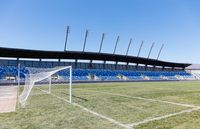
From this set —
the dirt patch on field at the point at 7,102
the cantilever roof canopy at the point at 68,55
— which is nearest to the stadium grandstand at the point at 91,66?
the cantilever roof canopy at the point at 68,55

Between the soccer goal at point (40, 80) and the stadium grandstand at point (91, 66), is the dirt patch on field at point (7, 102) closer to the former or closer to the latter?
the soccer goal at point (40, 80)

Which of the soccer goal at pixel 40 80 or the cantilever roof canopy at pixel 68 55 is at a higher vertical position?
the cantilever roof canopy at pixel 68 55

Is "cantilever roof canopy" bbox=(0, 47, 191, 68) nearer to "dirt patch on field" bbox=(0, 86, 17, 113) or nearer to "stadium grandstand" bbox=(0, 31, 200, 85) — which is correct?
"stadium grandstand" bbox=(0, 31, 200, 85)

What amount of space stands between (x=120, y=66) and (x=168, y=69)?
2462 cm

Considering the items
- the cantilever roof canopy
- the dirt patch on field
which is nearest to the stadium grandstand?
the cantilever roof canopy

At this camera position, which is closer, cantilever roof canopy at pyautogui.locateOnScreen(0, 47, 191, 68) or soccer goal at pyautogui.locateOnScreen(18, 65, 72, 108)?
soccer goal at pyautogui.locateOnScreen(18, 65, 72, 108)

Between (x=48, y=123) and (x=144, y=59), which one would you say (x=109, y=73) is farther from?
(x=48, y=123)

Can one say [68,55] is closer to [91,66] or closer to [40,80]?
[91,66]

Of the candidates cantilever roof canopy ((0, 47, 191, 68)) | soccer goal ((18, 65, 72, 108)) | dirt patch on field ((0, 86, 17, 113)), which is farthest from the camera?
cantilever roof canopy ((0, 47, 191, 68))

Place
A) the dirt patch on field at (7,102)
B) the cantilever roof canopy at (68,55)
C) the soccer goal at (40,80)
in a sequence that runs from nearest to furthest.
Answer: the dirt patch on field at (7,102) < the soccer goal at (40,80) < the cantilever roof canopy at (68,55)

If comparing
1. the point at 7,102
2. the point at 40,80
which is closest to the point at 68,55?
the point at 40,80

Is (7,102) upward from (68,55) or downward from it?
downward

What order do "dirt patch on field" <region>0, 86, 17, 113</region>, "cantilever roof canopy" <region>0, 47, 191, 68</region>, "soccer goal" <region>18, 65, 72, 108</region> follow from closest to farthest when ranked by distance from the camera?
"dirt patch on field" <region>0, 86, 17, 113</region> → "soccer goal" <region>18, 65, 72, 108</region> → "cantilever roof canopy" <region>0, 47, 191, 68</region>

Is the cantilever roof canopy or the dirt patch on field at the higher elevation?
the cantilever roof canopy
